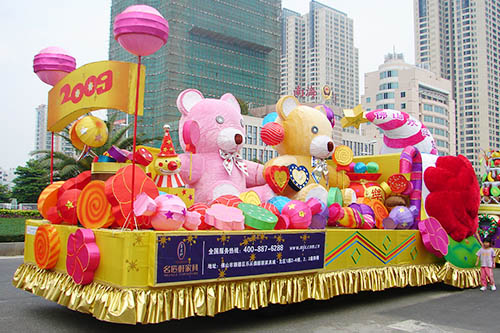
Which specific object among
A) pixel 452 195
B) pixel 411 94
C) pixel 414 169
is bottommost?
pixel 452 195

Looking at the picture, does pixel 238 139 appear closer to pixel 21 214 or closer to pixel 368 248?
pixel 368 248

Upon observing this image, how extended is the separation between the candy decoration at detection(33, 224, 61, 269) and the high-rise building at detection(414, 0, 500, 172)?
96.3 m

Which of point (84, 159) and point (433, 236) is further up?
point (84, 159)

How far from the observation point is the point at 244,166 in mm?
8953

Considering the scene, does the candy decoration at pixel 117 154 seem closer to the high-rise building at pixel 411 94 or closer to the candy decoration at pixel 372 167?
the candy decoration at pixel 372 167

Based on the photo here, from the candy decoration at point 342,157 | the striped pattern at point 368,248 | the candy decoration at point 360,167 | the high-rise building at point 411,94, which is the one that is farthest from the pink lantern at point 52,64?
the high-rise building at point 411,94

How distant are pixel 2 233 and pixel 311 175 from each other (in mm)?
10534

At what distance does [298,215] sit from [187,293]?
2093 mm

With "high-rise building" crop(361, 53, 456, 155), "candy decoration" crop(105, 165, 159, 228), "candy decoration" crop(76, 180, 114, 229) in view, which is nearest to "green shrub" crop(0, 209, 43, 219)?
"candy decoration" crop(76, 180, 114, 229)

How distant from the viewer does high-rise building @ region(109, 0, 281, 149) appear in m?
60.1

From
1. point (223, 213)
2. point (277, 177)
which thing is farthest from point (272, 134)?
point (223, 213)

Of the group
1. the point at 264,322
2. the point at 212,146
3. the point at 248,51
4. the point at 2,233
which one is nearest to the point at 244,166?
the point at 212,146

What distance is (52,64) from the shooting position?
6906mm

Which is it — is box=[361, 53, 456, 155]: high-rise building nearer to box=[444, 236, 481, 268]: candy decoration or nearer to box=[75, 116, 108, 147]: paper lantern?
box=[444, 236, 481, 268]: candy decoration
